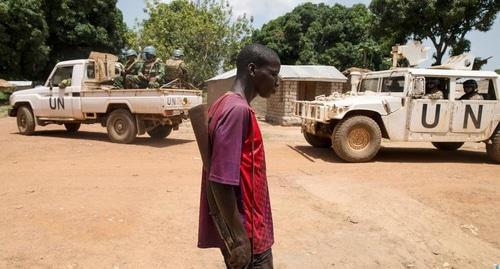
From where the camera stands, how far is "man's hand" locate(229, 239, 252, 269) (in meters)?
1.66

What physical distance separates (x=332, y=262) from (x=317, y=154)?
17.8 ft

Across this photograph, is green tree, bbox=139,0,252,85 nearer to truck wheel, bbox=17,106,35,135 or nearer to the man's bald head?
truck wheel, bbox=17,106,35,135

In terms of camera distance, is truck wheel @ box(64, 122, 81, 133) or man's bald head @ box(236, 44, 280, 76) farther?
truck wheel @ box(64, 122, 81, 133)

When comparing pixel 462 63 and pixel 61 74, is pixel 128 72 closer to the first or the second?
pixel 61 74

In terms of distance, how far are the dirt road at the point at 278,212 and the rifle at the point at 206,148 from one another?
66.1 inches

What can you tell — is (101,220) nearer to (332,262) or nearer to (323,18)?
(332,262)

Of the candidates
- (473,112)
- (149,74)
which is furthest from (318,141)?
(149,74)

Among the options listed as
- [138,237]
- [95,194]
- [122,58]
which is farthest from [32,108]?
[122,58]

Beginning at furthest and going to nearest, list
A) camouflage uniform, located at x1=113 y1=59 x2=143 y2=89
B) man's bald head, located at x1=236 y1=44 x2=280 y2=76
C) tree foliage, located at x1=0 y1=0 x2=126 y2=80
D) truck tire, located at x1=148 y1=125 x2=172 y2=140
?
1. tree foliage, located at x1=0 y1=0 x2=126 y2=80
2. truck tire, located at x1=148 y1=125 x2=172 y2=140
3. camouflage uniform, located at x1=113 y1=59 x2=143 y2=89
4. man's bald head, located at x1=236 y1=44 x2=280 y2=76

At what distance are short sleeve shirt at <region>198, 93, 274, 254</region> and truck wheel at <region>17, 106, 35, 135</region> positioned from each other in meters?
10.2

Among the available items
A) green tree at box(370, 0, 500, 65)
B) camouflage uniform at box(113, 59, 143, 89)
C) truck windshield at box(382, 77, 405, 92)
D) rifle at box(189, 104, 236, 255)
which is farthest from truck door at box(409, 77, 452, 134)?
green tree at box(370, 0, 500, 65)

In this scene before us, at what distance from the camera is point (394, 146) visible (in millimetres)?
10531

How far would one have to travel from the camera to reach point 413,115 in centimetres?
777

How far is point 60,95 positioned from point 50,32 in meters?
16.7
